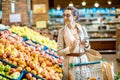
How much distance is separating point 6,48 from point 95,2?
24015 mm

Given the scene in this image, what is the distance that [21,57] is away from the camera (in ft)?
14.8

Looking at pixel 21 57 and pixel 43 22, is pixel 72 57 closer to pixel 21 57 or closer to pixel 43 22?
pixel 21 57

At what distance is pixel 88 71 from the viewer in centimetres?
338

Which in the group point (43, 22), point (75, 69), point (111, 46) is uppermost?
point (75, 69)

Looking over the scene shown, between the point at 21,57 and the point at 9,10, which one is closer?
the point at 21,57

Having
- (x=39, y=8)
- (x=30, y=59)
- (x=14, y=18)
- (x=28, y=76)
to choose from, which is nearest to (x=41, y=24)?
(x=39, y=8)

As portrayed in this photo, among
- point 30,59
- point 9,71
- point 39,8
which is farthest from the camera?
point 39,8

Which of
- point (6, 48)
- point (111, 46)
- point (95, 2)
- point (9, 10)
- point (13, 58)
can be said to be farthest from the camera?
point (95, 2)

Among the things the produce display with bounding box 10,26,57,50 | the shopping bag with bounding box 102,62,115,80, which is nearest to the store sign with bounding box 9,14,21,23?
the produce display with bounding box 10,26,57,50

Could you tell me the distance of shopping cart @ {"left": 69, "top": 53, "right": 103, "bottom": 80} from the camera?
3350 millimetres

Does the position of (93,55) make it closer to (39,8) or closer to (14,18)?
(14,18)

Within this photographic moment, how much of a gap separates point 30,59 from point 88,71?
1533 mm

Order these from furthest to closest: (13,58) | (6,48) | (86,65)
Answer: (6,48), (13,58), (86,65)

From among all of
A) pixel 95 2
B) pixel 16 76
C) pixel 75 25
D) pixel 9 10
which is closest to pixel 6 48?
Answer: pixel 16 76
